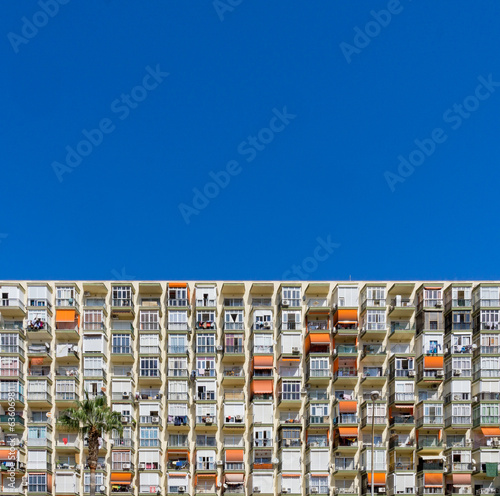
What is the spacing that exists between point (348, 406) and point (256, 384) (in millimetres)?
10625

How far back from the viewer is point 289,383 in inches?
4203

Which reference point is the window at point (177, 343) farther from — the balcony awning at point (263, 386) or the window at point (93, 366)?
the balcony awning at point (263, 386)

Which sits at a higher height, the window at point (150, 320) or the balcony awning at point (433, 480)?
the window at point (150, 320)

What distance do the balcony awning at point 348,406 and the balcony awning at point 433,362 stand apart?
9.29 metres

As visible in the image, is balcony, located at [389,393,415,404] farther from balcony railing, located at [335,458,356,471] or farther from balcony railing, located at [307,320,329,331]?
balcony railing, located at [307,320,329,331]

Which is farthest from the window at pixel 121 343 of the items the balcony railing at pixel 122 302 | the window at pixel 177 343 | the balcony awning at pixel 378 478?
the balcony awning at pixel 378 478

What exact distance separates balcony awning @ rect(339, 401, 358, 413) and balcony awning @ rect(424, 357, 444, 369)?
30.5 ft

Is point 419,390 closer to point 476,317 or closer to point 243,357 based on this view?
point 476,317

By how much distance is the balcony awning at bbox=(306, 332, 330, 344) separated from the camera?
108 metres

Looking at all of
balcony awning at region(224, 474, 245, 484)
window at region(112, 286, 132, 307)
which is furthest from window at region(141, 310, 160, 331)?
balcony awning at region(224, 474, 245, 484)

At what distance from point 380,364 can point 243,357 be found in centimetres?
1586

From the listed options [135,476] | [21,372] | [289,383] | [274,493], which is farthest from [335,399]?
[21,372]

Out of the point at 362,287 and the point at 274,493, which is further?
the point at 362,287

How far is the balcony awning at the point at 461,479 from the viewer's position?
10262 cm
